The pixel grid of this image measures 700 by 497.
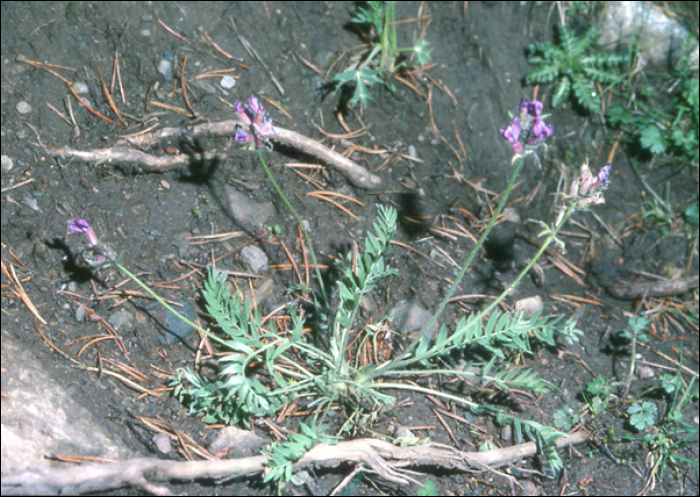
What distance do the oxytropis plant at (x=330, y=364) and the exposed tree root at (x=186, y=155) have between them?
1.92 feet

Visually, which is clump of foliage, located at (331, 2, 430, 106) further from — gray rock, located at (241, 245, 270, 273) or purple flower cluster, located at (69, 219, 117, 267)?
purple flower cluster, located at (69, 219, 117, 267)

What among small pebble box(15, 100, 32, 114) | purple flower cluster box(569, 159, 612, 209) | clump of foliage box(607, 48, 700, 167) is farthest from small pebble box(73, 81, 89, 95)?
clump of foliage box(607, 48, 700, 167)

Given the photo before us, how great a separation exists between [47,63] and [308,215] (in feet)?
5.06

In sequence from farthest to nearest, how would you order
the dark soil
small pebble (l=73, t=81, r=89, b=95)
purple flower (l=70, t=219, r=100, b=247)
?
small pebble (l=73, t=81, r=89, b=95), the dark soil, purple flower (l=70, t=219, r=100, b=247)

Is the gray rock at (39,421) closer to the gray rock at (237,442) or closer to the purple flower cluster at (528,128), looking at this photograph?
the gray rock at (237,442)

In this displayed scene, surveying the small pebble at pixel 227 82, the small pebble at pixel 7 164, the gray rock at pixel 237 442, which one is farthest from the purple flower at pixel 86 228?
the small pebble at pixel 227 82

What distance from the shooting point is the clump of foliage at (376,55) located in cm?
288

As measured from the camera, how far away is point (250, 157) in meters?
2.79

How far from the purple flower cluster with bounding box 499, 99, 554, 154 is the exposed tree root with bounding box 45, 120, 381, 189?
121 cm

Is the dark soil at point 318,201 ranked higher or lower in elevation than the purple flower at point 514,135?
lower

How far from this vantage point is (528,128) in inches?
69.4

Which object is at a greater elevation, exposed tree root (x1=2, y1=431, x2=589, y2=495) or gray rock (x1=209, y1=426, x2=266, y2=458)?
exposed tree root (x1=2, y1=431, x2=589, y2=495)

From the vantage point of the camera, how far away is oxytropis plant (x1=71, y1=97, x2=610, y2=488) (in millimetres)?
1979

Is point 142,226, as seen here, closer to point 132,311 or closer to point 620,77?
point 132,311
